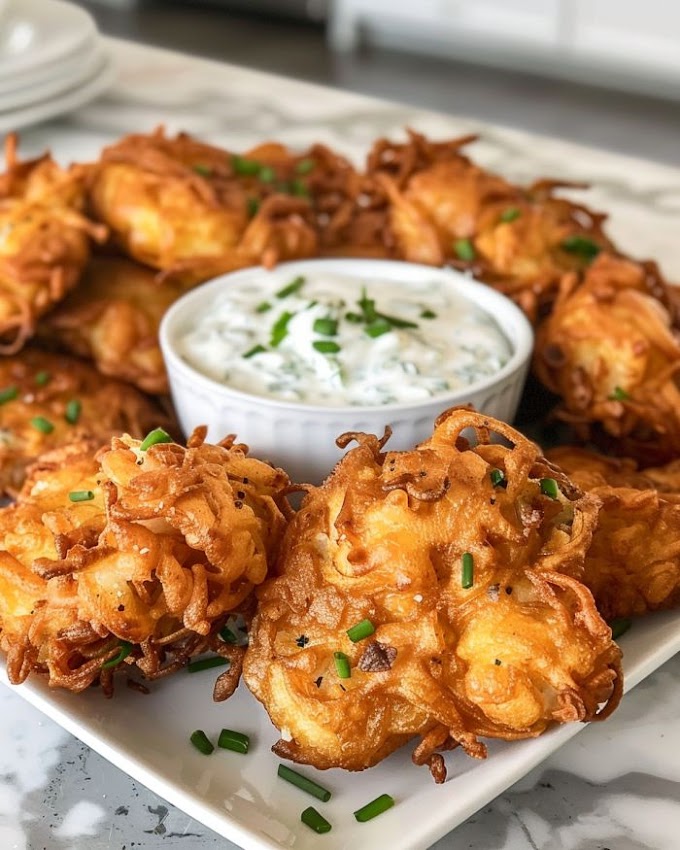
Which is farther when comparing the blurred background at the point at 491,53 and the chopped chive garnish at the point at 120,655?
the blurred background at the point at 491,53

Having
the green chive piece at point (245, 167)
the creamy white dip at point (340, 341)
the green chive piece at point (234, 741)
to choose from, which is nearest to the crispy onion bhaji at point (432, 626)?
the green chive piece at point (234, 741)

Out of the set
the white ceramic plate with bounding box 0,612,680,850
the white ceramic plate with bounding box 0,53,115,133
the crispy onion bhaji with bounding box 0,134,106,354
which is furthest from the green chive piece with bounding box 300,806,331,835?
the white ceramic plate with bounding box 0,53,115,133

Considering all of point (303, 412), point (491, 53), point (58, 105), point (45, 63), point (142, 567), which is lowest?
point (491, 53)

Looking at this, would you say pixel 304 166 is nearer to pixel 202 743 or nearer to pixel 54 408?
pixel 54 408

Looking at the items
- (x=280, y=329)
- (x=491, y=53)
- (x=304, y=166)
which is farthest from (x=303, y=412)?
(x=491, y=53)

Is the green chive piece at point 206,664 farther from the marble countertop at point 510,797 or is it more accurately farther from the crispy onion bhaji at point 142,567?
the marble countertop at point 510,797

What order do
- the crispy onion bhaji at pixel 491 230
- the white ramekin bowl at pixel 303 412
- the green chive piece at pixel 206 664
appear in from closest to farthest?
the green chive piece at pixel 206 664 → the white ramekin bowl at pixel 303 412 → the crispy onion bhaji at pixel 491 230

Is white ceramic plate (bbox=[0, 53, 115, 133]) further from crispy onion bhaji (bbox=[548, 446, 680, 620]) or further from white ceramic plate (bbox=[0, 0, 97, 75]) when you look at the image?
crispy onion bhaji (bbox=[548, 446, 680, 620])
